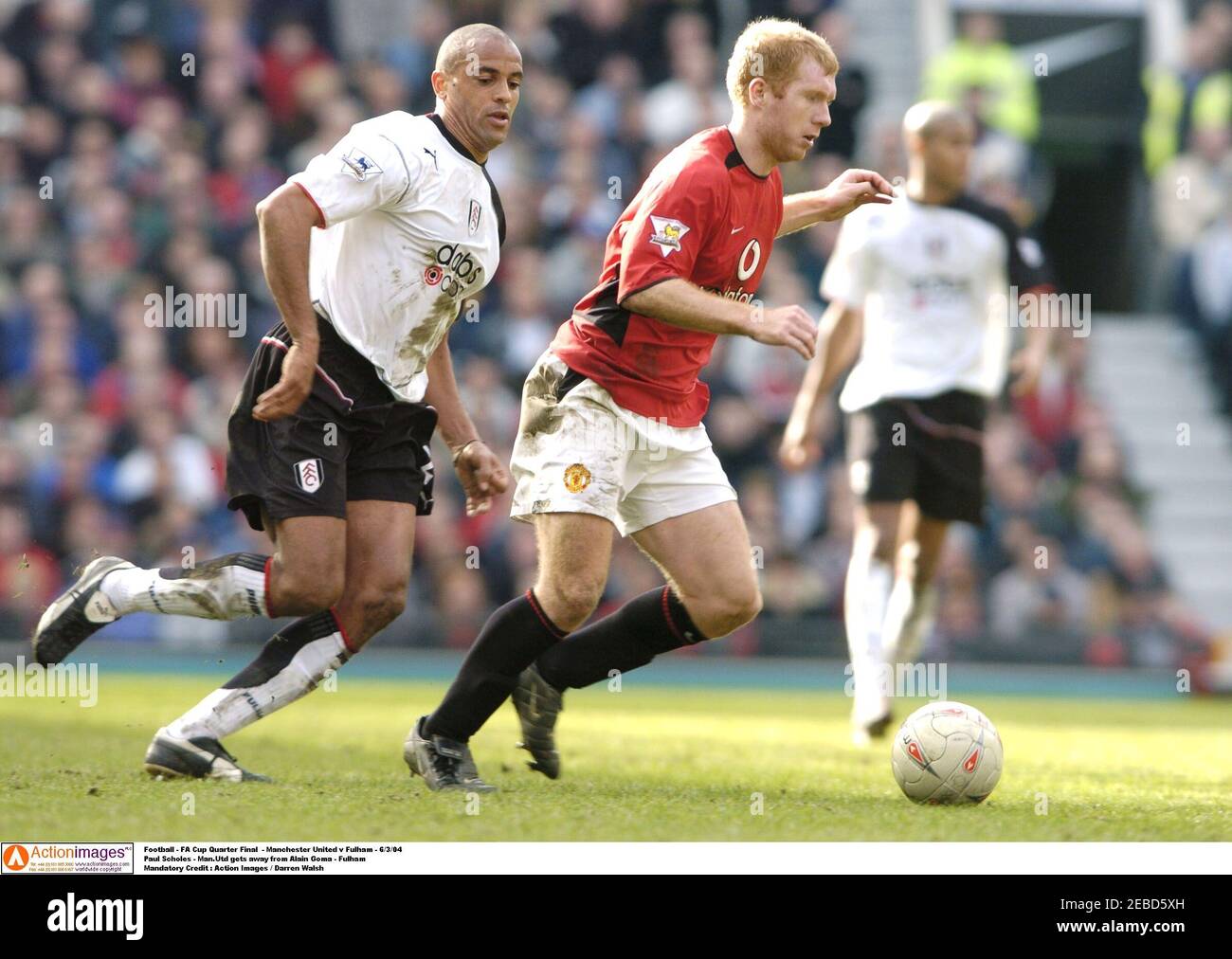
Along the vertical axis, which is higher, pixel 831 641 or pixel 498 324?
pixel 498 324

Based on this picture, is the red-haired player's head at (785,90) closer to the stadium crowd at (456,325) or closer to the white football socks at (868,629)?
the white football socks at (868,629)

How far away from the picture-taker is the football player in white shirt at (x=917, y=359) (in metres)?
8.08

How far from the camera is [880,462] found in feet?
26.5

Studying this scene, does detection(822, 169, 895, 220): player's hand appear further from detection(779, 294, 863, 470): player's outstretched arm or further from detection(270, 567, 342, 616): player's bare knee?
detection(779, 294, 863, 470): player's outstretched arm

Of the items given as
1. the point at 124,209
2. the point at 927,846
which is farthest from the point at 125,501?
the point at 927,846

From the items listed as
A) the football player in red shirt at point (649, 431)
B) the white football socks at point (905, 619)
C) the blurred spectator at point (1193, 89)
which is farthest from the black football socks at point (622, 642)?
the blurred spectator at point (1193, 89)

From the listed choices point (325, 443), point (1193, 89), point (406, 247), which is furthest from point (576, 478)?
point (1193, 89)

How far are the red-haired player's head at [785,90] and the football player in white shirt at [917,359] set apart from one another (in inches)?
103

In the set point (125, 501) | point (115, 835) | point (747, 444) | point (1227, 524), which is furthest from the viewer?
point (1227, 524)

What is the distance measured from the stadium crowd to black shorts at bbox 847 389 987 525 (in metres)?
4.54

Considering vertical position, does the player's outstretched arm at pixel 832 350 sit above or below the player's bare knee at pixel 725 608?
above

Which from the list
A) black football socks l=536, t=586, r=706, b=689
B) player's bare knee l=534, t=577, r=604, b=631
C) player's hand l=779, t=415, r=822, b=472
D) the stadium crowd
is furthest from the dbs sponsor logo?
the stadium crowd

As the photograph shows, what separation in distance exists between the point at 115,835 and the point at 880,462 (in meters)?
4.53

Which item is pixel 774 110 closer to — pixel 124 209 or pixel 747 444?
pixel 747 444
